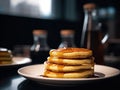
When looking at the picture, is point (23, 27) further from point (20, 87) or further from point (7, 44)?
point (20, 87)

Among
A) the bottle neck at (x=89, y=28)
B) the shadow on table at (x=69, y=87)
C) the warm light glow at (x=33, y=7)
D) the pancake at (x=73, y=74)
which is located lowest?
the shadow on table at (x=69, y=87)

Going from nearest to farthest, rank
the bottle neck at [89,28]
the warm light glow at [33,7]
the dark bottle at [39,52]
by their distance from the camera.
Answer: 1. the bottle neck at [89,28]
2. the dark bottle at [39,52]
3. the warm light glow at [33,7]

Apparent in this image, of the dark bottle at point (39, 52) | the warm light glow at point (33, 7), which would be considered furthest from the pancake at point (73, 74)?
the warm light glow at point (33, 7)

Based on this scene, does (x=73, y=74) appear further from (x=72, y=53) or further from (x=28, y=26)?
(x=28, y=26)

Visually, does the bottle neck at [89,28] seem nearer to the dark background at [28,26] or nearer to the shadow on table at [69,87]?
the shadow on table at [69,87]

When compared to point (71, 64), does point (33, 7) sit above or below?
above

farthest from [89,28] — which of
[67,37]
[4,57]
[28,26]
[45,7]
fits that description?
[45,7]
